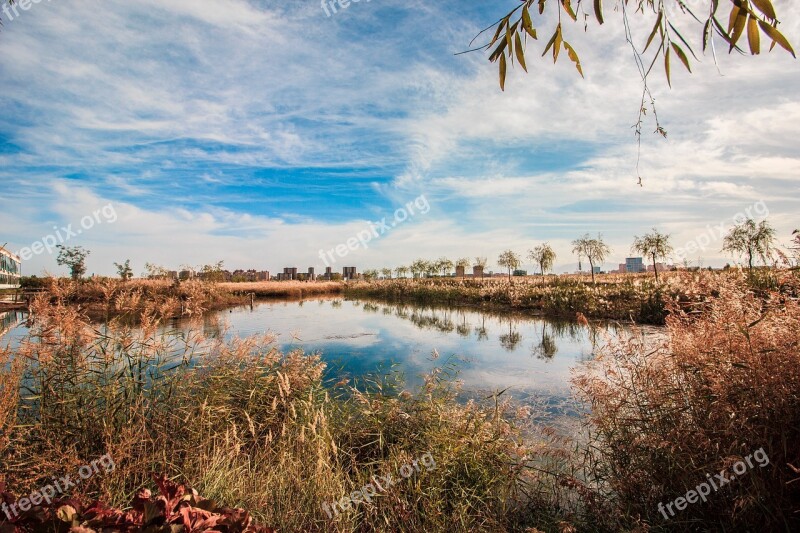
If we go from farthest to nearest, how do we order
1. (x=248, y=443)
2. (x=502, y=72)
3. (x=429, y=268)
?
(x=429, y=268), (x=248, y=443), (x=502, y=72)

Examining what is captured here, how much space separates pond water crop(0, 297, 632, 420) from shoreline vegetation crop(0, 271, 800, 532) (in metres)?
0.66

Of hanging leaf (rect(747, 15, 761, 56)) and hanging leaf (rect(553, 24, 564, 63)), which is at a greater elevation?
hanging leaf (rect(553, 24, 564, 63))

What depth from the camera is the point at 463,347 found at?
1238cm

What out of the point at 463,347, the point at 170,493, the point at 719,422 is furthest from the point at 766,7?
the point at 463,347

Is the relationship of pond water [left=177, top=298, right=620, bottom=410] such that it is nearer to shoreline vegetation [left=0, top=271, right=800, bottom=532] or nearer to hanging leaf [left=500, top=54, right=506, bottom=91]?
shoreline vegetation [left=0, top=271, right=800, bottom=532]

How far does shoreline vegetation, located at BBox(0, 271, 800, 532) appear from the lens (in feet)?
8.91

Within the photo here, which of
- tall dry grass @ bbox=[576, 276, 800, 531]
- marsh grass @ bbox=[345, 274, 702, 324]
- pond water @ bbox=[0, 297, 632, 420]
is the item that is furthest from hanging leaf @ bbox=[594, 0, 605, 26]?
marsh grass @ bbox=[345, 274, 702, 324]

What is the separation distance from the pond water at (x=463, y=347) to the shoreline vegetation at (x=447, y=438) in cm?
66

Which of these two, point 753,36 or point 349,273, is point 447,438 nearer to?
point 753,36

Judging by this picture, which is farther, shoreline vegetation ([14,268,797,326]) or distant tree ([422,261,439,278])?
distant tree ([422,261,439,278])

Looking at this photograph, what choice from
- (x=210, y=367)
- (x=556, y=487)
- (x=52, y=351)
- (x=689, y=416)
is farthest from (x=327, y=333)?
(x=689, y=416)

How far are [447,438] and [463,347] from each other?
27.6 ft

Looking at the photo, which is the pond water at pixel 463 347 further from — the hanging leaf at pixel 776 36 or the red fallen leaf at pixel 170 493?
the red fallen leaf at pixel 170 493

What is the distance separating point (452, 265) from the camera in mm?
60062
